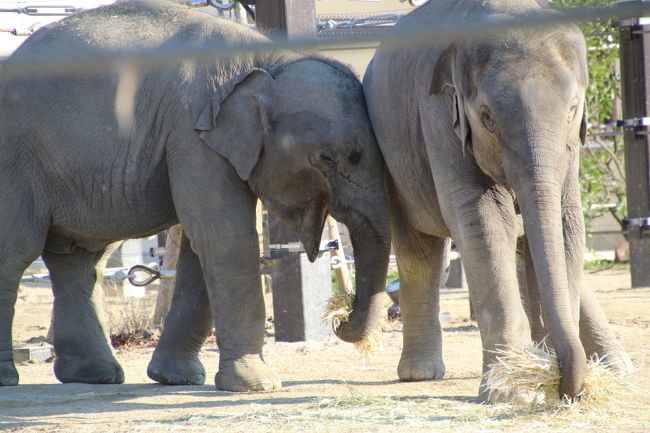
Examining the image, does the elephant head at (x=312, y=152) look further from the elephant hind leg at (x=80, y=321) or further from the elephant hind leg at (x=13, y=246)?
the elephant hind leg at (x=80, y=321)

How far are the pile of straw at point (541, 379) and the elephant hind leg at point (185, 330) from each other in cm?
219

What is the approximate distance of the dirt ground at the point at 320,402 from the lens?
4648 millimetres

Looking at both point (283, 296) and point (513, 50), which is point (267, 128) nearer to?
point (513, 50)

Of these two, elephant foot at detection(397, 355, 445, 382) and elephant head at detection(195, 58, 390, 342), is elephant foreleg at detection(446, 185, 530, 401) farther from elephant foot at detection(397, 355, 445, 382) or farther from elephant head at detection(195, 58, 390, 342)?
elephant foot at detection(397, 355, 445, 382)

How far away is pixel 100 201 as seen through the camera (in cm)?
631

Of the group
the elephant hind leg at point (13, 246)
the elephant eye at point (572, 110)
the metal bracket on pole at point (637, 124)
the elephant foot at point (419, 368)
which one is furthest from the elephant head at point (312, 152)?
the metal bracket on pole at point (637, 124)

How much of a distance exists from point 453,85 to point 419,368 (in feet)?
5.93

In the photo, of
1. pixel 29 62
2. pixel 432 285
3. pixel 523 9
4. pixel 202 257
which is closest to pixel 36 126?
pixel 202 257

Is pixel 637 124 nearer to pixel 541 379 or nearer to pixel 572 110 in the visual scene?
pixel 572 110

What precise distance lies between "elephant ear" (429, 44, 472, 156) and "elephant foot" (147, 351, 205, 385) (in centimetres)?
215

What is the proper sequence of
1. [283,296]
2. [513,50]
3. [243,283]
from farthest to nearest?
[283,296] → [243,283] → [513,50]

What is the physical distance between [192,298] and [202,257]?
64cm

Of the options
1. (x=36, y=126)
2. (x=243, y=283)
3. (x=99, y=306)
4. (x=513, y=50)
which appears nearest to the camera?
(x=513, y=50)

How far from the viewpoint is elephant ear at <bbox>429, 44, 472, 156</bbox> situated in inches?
200
